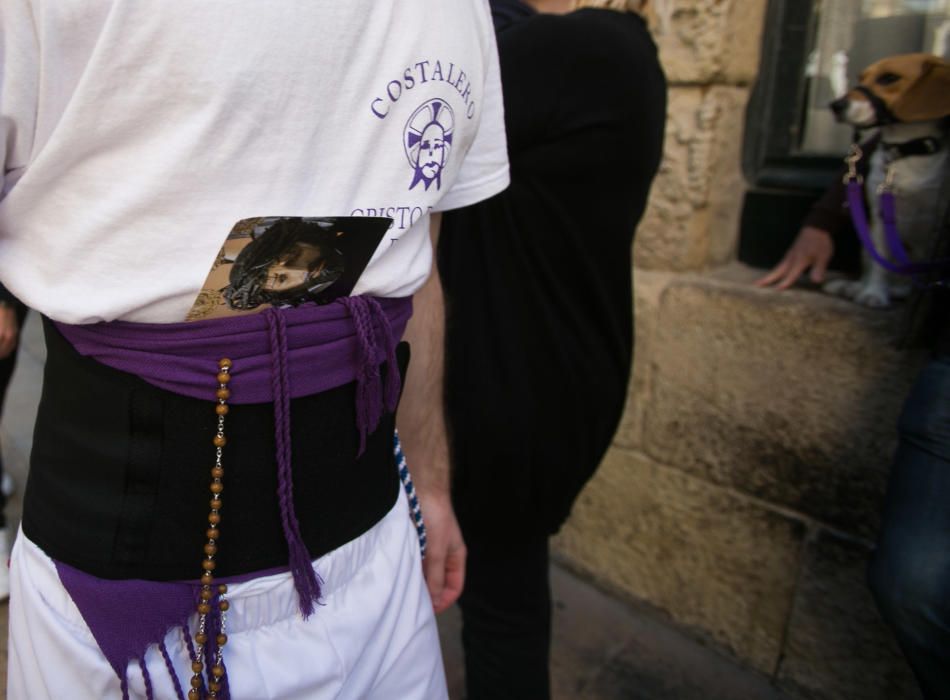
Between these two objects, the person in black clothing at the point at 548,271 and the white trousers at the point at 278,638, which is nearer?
the white trousers at the point at 278,638

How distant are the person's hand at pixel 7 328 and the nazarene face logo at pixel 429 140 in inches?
76.5

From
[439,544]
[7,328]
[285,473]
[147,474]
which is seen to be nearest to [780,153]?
[439,544]

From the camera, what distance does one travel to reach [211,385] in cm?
76

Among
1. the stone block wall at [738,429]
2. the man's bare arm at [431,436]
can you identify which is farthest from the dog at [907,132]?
the man's bare arm at [431,436]

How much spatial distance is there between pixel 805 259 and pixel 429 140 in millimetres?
1701

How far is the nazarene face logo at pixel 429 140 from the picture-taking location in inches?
33.3

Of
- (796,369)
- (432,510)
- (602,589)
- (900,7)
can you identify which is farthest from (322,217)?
(602,589)

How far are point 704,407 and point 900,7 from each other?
1.30 meters

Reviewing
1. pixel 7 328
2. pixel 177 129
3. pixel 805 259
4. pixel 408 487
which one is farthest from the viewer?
pixel 7 328

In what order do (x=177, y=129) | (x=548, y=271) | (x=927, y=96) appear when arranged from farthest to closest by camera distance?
(x=927, y=96), (x=548, y=271), (x=177, y=129)

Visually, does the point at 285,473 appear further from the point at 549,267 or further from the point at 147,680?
the point at 549,267

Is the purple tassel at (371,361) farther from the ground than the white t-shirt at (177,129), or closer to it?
closer to it

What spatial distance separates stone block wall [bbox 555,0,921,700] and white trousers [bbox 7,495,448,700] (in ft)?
4.99

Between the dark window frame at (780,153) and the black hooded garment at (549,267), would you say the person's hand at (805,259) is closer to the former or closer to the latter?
the dark window frame at (780,153)
